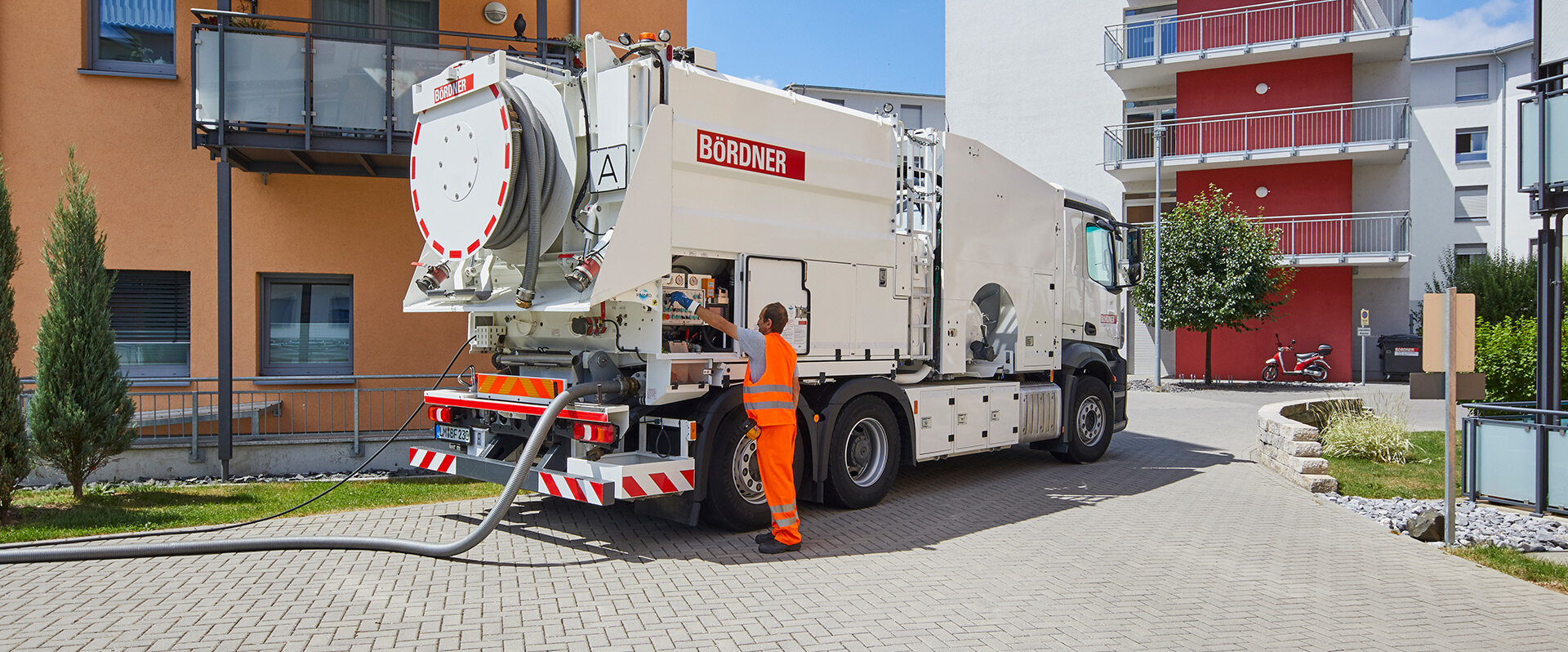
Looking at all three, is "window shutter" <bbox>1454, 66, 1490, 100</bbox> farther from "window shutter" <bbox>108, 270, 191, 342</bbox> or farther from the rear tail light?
Answer: "window shutter" <bbox>108, 270, 191, 342</bbox>

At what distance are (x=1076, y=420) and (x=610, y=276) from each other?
247 inches

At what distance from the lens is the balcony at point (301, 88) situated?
9.41 meters

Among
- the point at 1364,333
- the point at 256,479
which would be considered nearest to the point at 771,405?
the point at 256,479

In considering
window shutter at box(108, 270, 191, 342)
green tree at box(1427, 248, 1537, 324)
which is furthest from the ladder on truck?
green tree at box(1427, 248, 1537, 324)

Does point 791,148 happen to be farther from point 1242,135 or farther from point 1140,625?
point 1242,135

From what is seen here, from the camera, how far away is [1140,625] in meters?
4.69

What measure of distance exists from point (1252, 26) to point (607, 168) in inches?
1025

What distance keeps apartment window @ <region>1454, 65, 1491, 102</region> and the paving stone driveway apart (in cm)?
3832

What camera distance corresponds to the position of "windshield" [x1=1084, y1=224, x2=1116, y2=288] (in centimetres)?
1084

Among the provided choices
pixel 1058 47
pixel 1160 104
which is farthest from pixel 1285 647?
pixel 1058 47

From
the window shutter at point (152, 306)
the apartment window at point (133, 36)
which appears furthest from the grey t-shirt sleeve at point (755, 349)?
the apartment window at point (133, 36)

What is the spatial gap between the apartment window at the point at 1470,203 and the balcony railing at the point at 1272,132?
13911 millimetres

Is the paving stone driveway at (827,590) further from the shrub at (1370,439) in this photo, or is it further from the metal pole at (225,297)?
the shrub at (1370,439)

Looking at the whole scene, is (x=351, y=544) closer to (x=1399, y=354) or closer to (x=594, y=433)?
(x=594, y=433)
